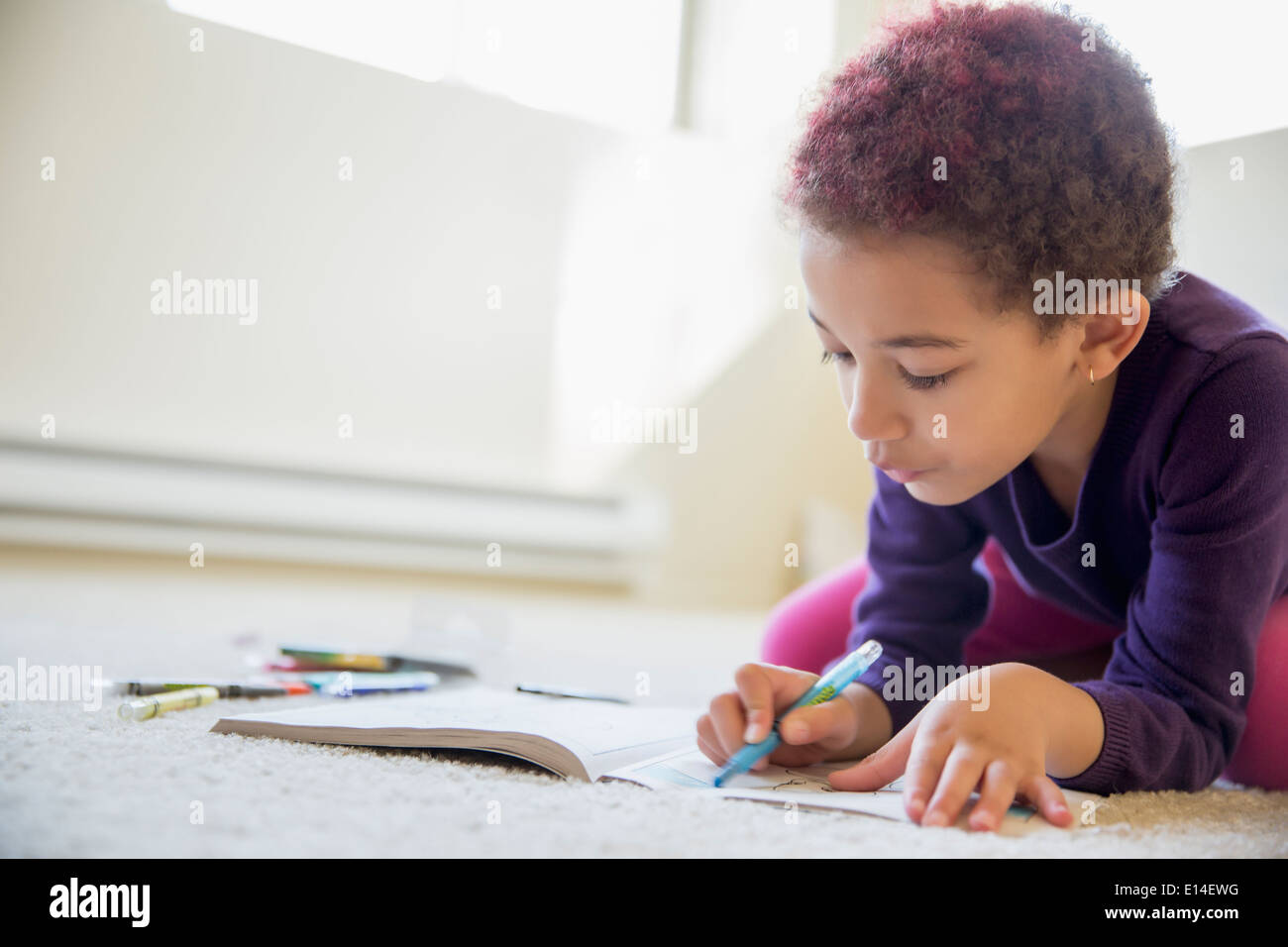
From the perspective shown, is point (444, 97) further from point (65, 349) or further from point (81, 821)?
point (81, 821)

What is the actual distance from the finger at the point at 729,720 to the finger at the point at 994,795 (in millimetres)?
141

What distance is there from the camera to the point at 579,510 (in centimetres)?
242

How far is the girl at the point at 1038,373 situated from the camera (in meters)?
0.60

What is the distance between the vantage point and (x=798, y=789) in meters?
0.60

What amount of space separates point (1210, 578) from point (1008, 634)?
1.32 ft

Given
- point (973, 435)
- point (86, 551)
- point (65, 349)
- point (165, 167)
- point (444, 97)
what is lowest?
point (86, 551)

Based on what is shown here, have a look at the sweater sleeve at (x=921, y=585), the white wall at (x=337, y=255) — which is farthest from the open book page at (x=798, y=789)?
the white wall at (x=337, y=255)

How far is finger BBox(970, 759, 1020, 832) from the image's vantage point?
508 mm

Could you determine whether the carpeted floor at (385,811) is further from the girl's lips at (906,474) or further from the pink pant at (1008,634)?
the girl's lips at (906,474)

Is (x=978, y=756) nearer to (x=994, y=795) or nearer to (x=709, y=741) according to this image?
(x=994, y=795)

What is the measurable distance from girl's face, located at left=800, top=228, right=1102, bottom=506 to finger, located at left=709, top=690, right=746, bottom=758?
18 cm

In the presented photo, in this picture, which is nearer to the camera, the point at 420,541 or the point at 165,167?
the point at 165,167

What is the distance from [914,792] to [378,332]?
1.92 meters
